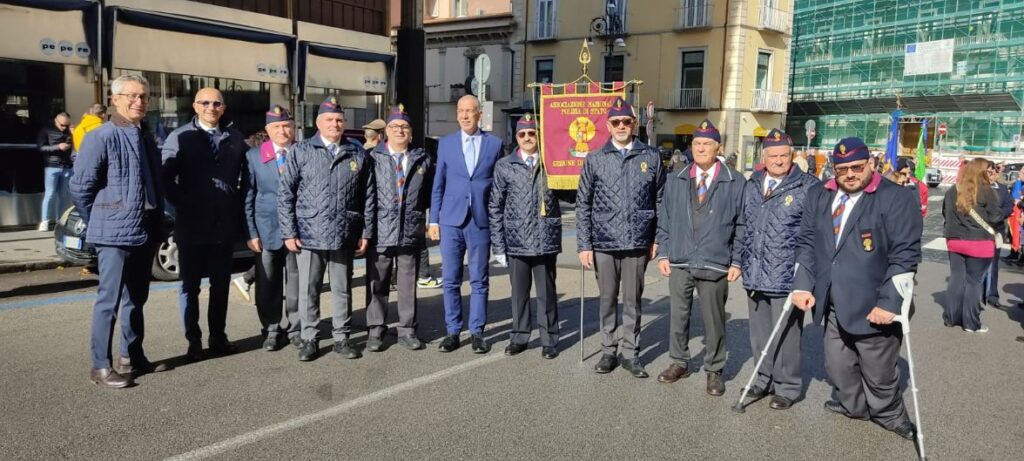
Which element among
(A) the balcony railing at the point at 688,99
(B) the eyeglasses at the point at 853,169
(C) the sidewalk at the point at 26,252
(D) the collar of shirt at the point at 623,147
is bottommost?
(C) the sidewalk at the point at 26,252

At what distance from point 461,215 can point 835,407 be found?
3141 mm

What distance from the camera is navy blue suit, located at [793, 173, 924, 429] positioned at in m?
4.70

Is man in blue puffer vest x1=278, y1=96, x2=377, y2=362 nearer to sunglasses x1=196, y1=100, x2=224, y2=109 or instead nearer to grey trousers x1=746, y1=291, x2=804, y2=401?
sunglasses x1=196, y1=100, x2=224, y2=109

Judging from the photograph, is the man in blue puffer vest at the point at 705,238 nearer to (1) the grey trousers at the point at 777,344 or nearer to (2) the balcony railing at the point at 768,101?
(1) the grey trousers at the point at 777,344

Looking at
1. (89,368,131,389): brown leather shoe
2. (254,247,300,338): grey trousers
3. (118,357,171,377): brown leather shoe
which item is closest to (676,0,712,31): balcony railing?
(254,247,300,338): grey trousers

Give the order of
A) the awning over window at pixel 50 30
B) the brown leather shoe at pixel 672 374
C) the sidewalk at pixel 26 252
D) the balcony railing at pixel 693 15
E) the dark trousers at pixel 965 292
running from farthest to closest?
the balcony railing at pixel 693 15 < the awning over window at pixel 50 30 < the sidewalk at pixel 26 252 < the dark trousers at pixel 965 292 < the brown leather shoe at pixel 672 374

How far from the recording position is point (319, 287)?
20.8 ft

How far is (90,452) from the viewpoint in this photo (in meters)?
4.26

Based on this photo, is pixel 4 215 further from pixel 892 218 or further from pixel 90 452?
pixel 892 218

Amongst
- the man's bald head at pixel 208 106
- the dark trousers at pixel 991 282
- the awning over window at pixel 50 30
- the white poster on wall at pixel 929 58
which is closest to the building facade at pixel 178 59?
the awning over window at pixel 50 30

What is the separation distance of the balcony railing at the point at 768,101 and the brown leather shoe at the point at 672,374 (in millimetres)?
35349

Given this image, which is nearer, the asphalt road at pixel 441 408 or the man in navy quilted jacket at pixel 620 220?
the asphalt road at pixel 441 408

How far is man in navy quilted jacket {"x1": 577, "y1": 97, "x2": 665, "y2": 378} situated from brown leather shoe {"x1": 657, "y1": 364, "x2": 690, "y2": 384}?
0.14m

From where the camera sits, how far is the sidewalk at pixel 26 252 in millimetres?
9547
